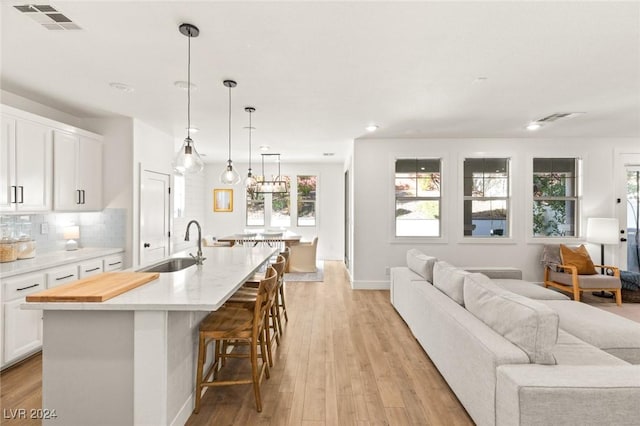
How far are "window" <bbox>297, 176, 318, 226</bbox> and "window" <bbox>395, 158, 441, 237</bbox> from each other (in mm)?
3254

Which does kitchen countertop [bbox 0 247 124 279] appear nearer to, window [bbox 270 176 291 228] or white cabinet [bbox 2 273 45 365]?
white cabinet [bbox 2 273 45 365]

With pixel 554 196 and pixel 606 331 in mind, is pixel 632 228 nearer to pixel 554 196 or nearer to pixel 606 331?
pixel 554 196

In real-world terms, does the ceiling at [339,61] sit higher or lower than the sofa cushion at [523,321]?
higher

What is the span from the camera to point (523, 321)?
177 cm

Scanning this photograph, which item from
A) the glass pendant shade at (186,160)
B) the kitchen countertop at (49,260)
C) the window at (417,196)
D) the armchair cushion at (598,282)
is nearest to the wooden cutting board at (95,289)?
the glass pendant shade at (186,160)

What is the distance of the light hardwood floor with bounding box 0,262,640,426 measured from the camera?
82.7 inches

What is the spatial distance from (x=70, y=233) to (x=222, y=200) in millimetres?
4705

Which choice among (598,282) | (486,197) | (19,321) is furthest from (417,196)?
(19,321)

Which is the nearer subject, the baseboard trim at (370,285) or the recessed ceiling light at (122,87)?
the recessed ceiling light at (122,87)

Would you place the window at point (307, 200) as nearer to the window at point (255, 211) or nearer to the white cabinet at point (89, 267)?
the window at point (255, 211)

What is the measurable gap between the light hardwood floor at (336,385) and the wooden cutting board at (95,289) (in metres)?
0.98

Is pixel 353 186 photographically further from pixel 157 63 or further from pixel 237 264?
Result: pixel 157 63

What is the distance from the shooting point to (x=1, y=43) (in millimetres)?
2395

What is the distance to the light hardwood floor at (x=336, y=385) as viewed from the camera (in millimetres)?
2102
